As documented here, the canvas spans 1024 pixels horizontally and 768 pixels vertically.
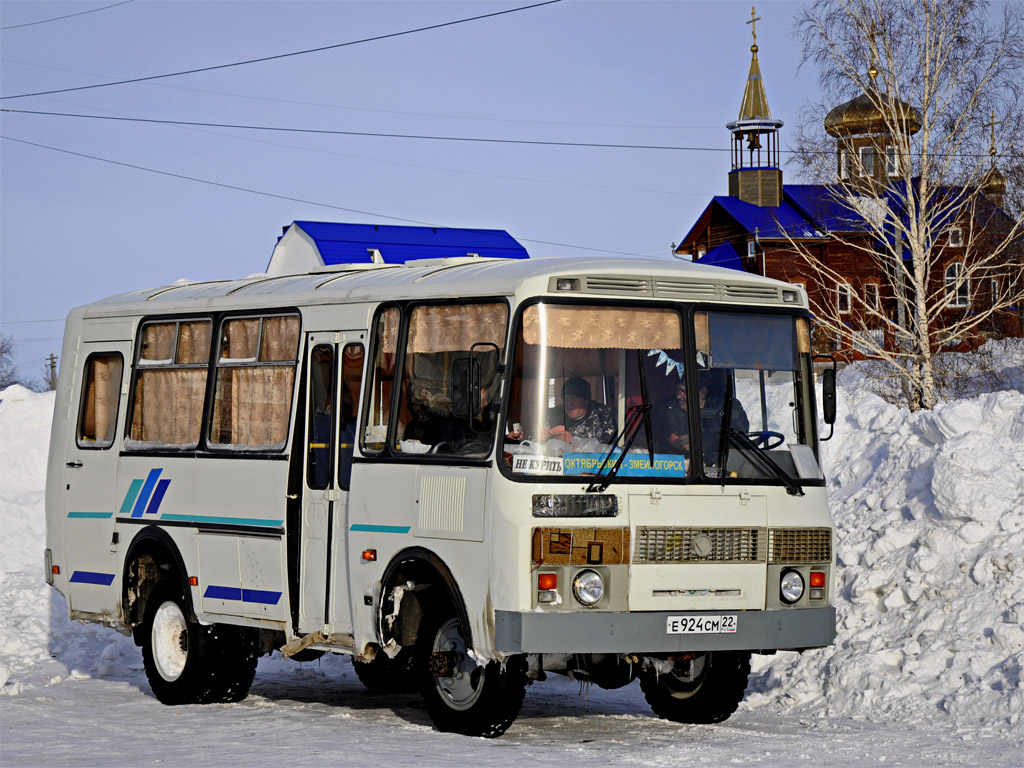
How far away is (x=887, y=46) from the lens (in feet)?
101

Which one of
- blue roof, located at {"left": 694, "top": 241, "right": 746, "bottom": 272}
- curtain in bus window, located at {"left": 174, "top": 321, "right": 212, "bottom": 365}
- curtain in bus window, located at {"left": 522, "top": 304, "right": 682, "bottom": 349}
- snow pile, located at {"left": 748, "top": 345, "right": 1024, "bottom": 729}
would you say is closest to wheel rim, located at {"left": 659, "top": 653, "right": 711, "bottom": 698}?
snow pile, located at {"left": 748, "top": 345, "right": 1024, "bottom": 729}

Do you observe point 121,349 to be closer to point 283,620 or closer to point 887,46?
point 283,620

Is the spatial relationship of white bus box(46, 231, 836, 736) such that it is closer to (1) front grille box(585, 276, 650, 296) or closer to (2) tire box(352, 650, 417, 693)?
(1) front grille box(585, 276, 650, 296)

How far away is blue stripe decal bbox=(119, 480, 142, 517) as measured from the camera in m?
12.6

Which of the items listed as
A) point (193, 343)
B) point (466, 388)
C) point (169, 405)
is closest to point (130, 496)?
point (169, 405)

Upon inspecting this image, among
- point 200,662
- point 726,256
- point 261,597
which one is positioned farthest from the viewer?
point 726,256

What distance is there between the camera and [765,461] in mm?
9906

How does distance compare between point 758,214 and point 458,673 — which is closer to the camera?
point 458,673

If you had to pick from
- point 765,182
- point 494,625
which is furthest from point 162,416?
point 765,182

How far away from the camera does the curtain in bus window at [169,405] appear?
40.0 ft

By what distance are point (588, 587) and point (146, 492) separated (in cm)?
466

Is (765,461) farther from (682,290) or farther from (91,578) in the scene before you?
(91,578)

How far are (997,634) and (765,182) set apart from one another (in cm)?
5466

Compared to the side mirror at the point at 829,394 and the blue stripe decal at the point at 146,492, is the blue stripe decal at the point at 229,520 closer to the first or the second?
the blue stripe decal at the point at 146,492
